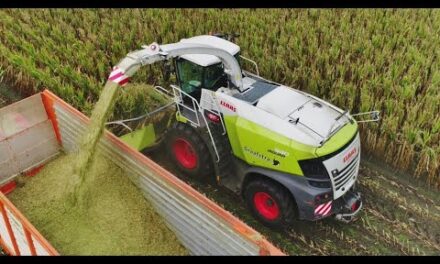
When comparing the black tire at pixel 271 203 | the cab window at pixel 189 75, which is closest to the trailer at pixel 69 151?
the black tire at pixel 271 203

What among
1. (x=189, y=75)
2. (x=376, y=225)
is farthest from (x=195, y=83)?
(x=376, y=225)

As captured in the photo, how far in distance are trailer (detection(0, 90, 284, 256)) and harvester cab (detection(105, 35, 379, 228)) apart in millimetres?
993

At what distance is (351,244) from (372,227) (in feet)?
1.44

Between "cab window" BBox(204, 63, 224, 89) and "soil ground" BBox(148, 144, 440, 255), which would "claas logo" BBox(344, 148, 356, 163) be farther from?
"cab window" BBox(204, 63, 224, 89)

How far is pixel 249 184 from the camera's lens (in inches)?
235

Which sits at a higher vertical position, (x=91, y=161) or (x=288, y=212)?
(x=91, y=161)

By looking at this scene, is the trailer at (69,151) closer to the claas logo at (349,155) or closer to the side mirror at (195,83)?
the side mirror at (195,83)

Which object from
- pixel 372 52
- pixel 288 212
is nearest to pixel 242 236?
pixel 288 212

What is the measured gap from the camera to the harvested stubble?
540 cm

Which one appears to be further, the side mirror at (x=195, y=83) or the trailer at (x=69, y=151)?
the side mirror at (x=195, y=83)

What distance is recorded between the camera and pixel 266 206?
19.7 feet

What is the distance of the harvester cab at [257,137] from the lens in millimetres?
5543

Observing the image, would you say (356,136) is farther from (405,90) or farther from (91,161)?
(91,161)

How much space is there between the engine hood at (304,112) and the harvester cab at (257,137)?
12mm
